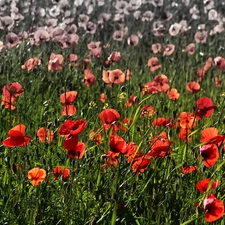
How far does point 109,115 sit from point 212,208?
0.54m

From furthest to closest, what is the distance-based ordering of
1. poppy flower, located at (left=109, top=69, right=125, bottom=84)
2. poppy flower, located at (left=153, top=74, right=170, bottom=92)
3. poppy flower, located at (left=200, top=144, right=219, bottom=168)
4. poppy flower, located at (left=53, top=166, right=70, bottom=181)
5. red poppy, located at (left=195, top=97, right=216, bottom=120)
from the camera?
poppy flower, located at (left=109, top=69, right=125, bottom=84) → poppy flower, located at (left=153, top=74, right=170, bottom=92) → red poppy, located at (left=195, top=97, right=216, bottom=120) → poppy flower, located at (left=53, top=166, right=70, bottom=181) → poppy flower, located at (left=200, top=144, right=219, bottom=168)

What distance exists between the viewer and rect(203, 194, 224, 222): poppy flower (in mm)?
1589

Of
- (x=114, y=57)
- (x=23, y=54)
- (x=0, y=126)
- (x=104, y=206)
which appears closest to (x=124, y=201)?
(x=104, y=206)

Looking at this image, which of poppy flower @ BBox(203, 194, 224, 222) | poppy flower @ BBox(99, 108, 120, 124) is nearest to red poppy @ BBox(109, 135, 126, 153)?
poppy flower @ BBox(99, 108, 120, 124)

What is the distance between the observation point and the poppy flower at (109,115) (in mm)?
2006

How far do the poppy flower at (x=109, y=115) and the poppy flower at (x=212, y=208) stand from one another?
51 cm

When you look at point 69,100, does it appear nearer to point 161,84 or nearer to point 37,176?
point 37,176

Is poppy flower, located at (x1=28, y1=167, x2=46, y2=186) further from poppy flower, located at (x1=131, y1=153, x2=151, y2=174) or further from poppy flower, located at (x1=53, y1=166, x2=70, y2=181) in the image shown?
poppy flower, located at (x1=131, y1=153, x2=151, y2=174)

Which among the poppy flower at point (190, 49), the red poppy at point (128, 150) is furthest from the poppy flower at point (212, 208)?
the poppy flower at point (190, 49)

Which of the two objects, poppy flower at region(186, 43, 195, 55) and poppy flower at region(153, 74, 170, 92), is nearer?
poppy flower at region(153, 74, 170, 92)

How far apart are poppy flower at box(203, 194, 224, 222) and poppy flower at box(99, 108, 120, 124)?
512 millimetres

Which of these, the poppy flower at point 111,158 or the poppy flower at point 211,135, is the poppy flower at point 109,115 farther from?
the poppy flower at point 211,135

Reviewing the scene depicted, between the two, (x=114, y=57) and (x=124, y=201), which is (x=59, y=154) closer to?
(x=124, y=201)

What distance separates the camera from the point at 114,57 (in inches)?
137
